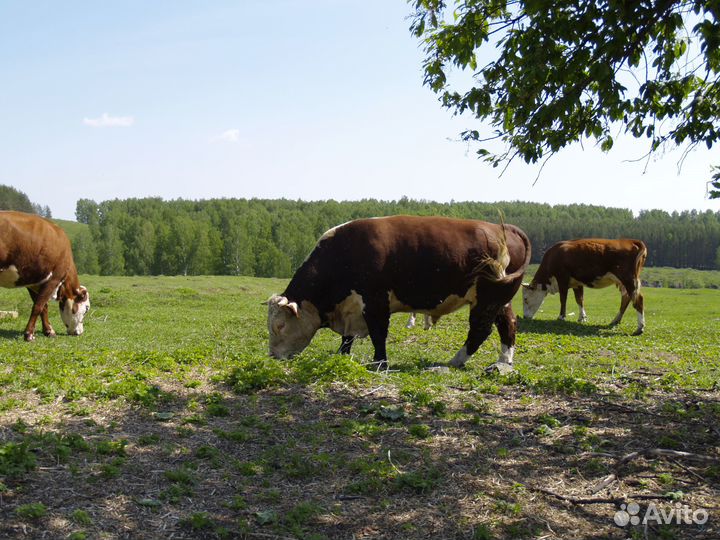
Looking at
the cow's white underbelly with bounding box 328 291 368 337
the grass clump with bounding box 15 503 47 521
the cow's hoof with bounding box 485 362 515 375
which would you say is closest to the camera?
the grass clump with bounding box 15 503 47 521

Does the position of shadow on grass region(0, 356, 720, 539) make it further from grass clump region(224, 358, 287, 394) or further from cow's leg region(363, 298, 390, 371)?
cow's leg region(363, 298, 390, 371)

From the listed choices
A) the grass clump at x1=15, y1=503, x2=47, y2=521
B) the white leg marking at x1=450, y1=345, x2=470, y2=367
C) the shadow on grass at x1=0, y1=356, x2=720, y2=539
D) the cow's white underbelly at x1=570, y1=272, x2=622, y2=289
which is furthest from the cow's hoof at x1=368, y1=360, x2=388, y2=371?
the cow's white underbelly at x1=570, y1=272, x2=622, y2=289

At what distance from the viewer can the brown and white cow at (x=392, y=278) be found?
10719 millimetres

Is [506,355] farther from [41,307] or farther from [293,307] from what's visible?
[41,307]

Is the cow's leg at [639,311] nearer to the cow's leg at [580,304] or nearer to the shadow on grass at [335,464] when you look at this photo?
the cow's leg at [580,304]

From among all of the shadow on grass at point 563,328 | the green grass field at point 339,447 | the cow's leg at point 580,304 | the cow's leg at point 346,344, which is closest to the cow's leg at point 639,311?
the shadow on grass at point 563,328

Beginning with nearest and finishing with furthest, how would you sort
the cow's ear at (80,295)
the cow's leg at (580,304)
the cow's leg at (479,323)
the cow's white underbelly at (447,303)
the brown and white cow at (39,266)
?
the cow's white underbelly at (447,303)
the cow's leg at (479,323)
the brown and white cow at (39,266)
the cow's ear at (80,295)
the cow's leg at (580,304)

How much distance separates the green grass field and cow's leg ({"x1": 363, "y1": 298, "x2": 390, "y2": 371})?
54cm

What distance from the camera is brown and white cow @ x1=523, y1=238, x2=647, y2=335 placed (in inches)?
831

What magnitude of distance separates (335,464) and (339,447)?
51cm

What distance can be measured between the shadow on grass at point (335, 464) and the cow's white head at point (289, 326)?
247cm

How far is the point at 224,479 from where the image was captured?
19.7 feet

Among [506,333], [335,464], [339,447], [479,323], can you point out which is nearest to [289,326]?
[479,323]

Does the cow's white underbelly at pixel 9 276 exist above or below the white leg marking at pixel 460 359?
above
